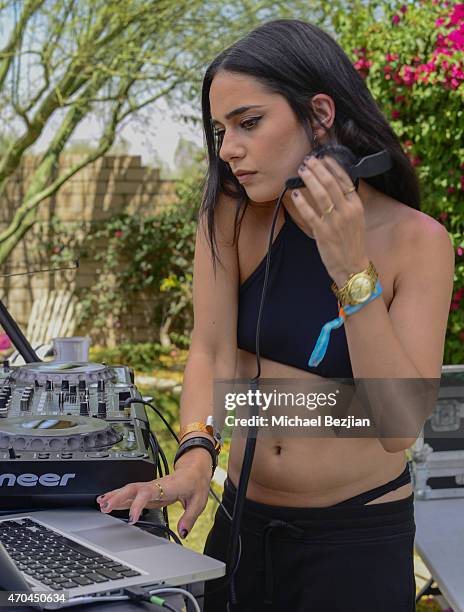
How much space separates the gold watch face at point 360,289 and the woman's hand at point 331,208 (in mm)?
37

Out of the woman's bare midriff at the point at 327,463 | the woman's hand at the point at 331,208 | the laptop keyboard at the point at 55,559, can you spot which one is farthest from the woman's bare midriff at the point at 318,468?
the laptop keyboard at the point at 55,559

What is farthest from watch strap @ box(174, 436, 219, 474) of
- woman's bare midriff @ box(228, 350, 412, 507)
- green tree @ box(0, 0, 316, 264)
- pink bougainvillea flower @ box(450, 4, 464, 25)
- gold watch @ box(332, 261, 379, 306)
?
green tree @ box(0, 0, 316, 264)

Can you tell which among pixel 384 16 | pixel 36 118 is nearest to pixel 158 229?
pixel 36 118

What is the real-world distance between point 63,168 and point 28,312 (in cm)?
164

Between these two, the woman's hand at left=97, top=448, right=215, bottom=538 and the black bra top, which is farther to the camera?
the black bra top

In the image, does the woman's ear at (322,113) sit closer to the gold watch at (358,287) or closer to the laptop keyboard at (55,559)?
the gold watch at (358,287)

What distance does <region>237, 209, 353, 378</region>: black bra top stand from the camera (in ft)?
4.87

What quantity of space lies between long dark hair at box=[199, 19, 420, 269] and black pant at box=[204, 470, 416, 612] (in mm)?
562

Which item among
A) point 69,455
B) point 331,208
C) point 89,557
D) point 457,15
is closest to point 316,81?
point 331,208

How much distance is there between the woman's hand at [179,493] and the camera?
Result: 47.5 inches

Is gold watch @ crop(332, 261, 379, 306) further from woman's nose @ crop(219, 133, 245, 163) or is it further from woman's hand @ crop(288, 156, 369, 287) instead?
woman's nose @ crop(219, 133, 245, 163)

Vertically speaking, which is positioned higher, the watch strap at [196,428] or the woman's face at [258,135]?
the woman's face at [258,135]

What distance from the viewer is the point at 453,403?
2889mm

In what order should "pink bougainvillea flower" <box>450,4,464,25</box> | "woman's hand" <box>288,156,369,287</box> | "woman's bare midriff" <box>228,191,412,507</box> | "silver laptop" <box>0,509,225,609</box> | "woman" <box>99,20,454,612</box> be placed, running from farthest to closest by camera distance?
"pink bougainvillea flower" <box>450,4,464,25</box>
"woman's bare midriff" <box>228,191,412,507</box>
"woman" <box>99,20,454,612</box>
"woman's hand" <box>288,156,369,287</box>
"silver laptop" <box>0,509,225,609</box>
